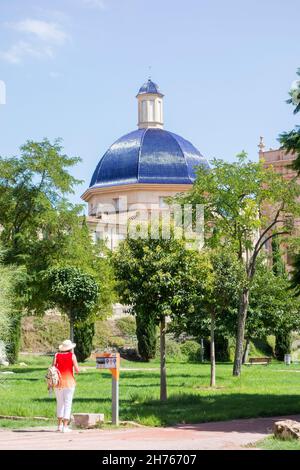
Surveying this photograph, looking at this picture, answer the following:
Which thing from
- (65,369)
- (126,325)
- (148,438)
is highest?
(126,325)

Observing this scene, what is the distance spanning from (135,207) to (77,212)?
1222 inches

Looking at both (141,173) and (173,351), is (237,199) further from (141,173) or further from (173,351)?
(141,173)

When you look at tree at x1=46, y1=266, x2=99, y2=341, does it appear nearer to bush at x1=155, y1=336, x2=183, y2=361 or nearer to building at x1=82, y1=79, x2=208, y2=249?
bush at x1=155, y1=336, x2=183, y2=361

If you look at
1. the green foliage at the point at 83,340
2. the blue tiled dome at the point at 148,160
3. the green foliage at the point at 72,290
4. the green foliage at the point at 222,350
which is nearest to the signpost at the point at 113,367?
the green foliage at the point at 72,290

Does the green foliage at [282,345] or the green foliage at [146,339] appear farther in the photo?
the green foliage at [282,345]

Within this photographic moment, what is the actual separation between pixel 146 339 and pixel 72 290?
13.5 metres

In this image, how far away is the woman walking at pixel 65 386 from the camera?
12.6m

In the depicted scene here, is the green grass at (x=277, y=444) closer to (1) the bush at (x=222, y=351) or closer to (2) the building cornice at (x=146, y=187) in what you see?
(1) the bush at (x=222, y=351)

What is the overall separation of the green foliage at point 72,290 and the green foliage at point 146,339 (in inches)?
443

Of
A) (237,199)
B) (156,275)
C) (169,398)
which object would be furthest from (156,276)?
(237,199)

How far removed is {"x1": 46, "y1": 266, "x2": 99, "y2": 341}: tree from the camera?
2995 cm

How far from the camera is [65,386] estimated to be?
42.3ft

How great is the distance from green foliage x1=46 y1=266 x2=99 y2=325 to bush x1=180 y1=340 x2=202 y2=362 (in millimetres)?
14387

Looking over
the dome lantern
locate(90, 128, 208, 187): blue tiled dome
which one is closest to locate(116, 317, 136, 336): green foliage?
locate(90, 128, 208, 187): blue tiled dome
